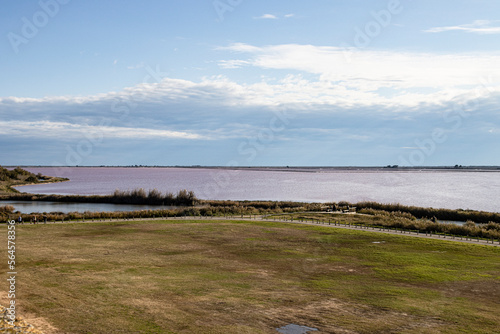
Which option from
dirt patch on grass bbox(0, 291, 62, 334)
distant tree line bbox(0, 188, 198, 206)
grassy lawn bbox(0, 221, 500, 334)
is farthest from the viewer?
distant tree line bbox(0, 188, 198, 206)

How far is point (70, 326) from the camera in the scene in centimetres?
1792

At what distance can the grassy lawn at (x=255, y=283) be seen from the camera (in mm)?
18922

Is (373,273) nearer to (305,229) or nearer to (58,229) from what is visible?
(305,229)

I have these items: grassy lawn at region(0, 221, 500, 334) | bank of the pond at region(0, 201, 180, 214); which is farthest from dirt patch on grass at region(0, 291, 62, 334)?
bank of the pond at region(0, 201, 180, 214)

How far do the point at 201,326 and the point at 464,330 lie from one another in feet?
38.5

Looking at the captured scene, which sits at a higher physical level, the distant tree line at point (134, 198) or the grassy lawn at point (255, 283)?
the distant tree line at point (134, 198)

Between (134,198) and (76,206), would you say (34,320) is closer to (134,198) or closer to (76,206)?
(76,206)

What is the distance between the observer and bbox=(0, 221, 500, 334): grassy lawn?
62.1 ft

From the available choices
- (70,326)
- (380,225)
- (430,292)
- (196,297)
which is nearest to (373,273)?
(430,292)

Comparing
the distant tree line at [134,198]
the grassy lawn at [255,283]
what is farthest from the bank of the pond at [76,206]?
the grassy lawn at [255,283]

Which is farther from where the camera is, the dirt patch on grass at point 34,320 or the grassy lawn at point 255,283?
the grassy lawn at point 255,283

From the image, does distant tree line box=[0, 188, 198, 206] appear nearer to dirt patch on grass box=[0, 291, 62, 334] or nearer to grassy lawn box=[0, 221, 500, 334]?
grassy lawn box=[0, 221, 500, 334]

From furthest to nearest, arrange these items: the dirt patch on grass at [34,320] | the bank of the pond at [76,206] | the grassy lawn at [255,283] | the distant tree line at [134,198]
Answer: the distant tree line at [134,198]
the bank of the pond at [76,206]
the grassy lawn at [255,283]
the dirt patch on grass at [34,320]

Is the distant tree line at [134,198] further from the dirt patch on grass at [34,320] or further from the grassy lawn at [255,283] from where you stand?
the dirt patch on grass at [34,320]
